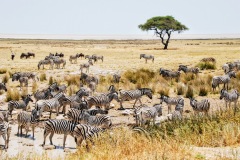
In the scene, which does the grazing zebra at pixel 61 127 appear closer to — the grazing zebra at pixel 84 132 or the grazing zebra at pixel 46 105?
the grazing zebra at pixel 84 132

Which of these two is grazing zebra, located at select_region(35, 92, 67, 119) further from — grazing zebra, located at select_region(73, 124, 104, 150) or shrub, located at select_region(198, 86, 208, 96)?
shrub, located at select_region(198, 86, 208, 96)

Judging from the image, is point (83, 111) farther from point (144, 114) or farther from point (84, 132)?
point (84, 132)

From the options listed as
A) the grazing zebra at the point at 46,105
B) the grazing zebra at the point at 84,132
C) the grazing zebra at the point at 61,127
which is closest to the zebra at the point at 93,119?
the grazing zebra at the point at 61,127

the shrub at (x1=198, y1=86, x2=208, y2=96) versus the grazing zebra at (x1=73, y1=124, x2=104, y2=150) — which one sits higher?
the grazing zebra at (x1=73, y1=124, x2=104, y2=150)

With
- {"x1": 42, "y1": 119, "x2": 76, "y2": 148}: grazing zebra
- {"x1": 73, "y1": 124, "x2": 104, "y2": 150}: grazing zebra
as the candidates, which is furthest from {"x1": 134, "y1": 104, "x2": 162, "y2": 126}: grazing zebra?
{"x1": 73, "y1": 124, "x2": 104, "y2": 150}: grazing zebra

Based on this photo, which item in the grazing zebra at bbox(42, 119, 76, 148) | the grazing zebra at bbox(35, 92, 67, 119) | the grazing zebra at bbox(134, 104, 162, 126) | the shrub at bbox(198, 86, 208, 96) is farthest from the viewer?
the shrub at bbox(198, 86, 208, 96)

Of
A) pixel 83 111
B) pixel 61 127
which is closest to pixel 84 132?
pixel 61 127
